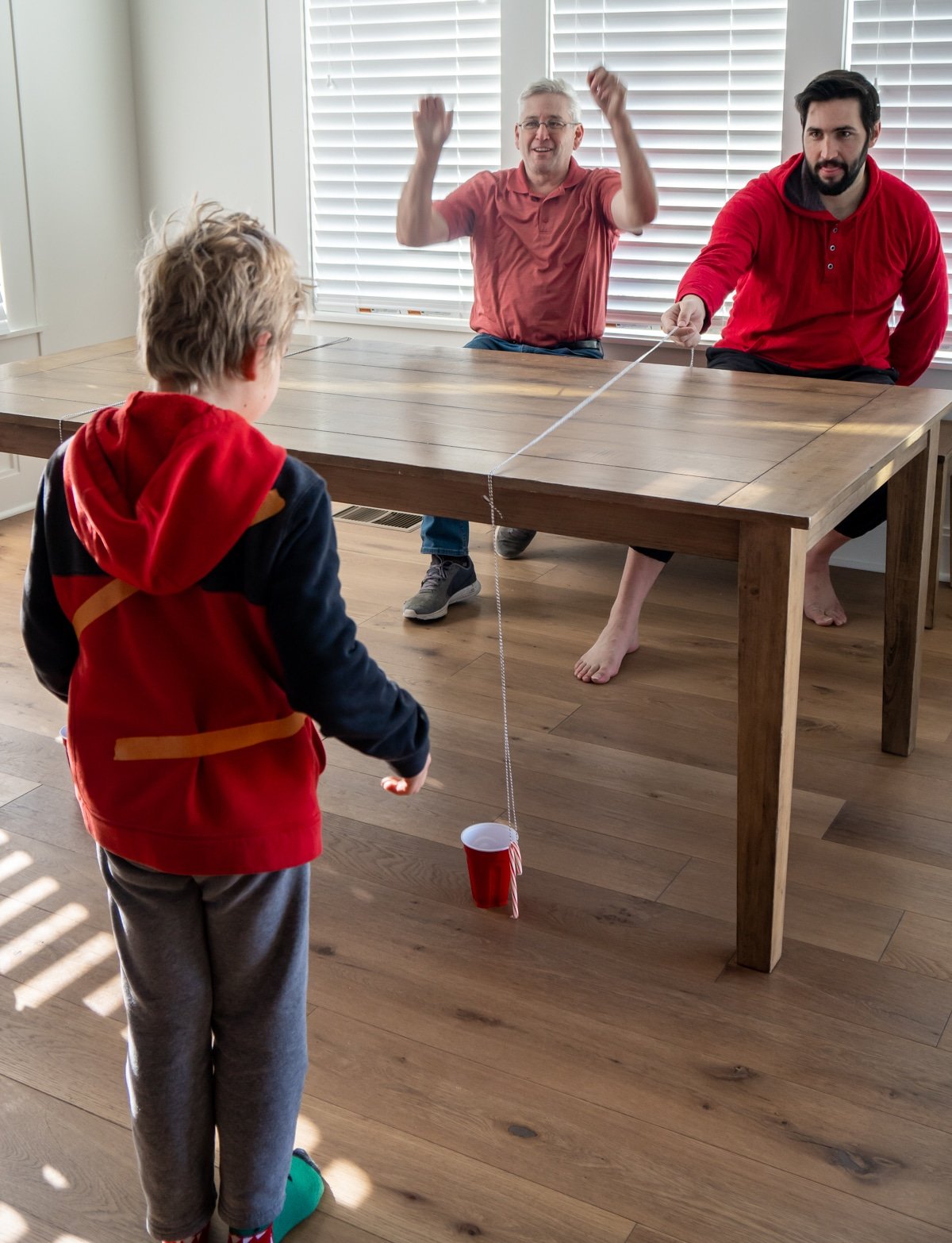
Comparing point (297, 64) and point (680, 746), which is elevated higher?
point (297, 64)

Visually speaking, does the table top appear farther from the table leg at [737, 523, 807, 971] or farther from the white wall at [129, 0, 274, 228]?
the white wall at [129, 0, 274, 228]

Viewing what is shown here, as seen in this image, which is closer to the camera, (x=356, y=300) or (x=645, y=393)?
(x=645, y=393)

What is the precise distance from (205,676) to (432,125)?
2705 millimetres

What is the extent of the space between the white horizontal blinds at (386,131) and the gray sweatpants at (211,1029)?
3293 mm

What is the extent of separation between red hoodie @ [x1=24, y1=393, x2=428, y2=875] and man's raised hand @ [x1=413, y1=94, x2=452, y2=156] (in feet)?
8.27

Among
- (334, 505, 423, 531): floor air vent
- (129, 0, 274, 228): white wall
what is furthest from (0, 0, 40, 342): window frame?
(334, 505, 423, 531): floor air vent

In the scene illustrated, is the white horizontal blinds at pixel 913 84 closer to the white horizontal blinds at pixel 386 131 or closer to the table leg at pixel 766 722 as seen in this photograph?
the white horizontal blinds at pixel 386 131

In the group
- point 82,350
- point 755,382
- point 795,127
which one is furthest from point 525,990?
point 795,127

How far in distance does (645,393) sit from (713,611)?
1.08m

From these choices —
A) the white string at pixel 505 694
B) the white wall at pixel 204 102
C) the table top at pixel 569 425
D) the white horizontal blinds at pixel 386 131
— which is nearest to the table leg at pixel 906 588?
the table top at pixel 569 425

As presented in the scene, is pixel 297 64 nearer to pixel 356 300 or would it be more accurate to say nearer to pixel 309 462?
pixel 356 300

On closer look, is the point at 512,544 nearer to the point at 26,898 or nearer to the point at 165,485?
the point at 26,898

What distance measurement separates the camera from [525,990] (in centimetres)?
196

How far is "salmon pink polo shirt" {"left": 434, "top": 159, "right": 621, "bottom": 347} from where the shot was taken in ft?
12.1
